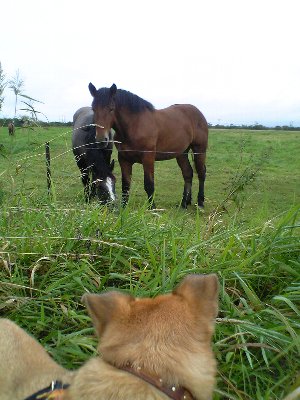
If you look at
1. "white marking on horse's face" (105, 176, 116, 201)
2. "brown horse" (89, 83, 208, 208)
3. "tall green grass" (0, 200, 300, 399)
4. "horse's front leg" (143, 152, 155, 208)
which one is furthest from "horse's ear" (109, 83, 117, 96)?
"tall green grass" (0, 200, 300, 399)

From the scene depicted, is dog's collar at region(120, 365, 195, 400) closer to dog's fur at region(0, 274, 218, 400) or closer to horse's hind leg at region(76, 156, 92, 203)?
dog's fur at region(0, 274, 218, 400)

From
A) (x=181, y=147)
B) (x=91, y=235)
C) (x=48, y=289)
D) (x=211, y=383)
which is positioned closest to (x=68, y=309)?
(x=48, y=289)

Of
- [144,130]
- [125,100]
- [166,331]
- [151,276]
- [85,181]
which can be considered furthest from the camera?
[144,130]

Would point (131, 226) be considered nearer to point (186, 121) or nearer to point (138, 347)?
point (138, 347)

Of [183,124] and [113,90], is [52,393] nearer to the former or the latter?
[113,90]

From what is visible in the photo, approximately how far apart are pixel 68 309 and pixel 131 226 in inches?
36.9

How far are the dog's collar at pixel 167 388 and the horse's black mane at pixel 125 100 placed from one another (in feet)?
23.1

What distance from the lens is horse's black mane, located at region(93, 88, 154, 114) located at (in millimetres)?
8055

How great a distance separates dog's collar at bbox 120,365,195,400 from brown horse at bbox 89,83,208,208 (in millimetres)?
6059

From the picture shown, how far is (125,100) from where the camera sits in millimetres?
8727

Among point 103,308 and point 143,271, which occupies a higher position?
point 103,308

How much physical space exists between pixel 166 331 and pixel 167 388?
0.19 metres

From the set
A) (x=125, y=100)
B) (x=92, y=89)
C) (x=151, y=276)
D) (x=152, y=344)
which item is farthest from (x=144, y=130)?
(x=152, y=344)

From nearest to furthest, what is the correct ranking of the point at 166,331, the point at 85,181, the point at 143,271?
the point at 166,331
the point at 143,271
the point at 85,181
